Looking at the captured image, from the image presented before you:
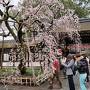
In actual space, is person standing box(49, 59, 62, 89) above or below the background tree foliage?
below

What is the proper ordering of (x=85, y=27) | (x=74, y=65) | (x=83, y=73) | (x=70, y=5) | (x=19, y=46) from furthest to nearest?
(x=70, y=5)
(x=85, y=27)
(x=19, y=46)
(x=74, y=65)
(x=83, y=73)

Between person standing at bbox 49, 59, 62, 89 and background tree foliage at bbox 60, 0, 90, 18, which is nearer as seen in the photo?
person standing at bbox 49, 59, 62, 89

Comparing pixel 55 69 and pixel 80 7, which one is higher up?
pixel 80 7

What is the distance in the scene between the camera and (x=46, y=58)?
16422mm

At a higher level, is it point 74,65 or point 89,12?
point 89,12

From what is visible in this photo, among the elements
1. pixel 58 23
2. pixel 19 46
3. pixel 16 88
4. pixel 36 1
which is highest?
pixel 36 1

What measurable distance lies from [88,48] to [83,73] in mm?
16034

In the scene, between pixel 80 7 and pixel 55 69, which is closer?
pixel 55 69

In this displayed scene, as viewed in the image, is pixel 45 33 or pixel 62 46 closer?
pixel 45 33

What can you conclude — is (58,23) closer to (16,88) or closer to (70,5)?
(16,88)

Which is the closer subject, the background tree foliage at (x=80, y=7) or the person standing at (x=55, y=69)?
the person standing at (x=55, y=69)

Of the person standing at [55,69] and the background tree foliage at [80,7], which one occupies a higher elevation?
the background tree foliage at [80,7]

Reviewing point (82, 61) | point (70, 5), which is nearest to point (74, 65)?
point (82, 61)

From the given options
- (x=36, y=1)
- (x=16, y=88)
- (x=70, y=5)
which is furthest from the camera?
(x=70, y=5)
